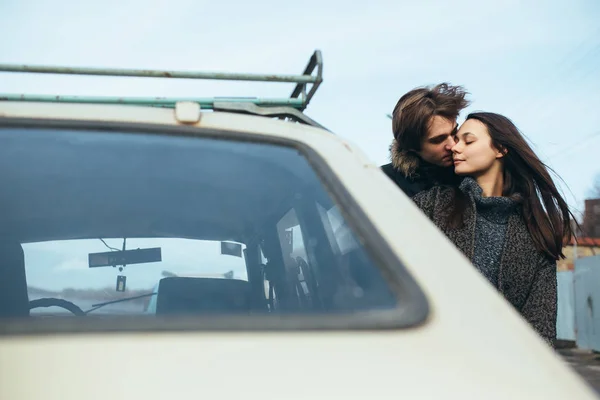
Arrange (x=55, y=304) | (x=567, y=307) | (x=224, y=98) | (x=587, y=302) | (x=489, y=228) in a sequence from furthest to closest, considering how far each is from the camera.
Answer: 1. (x=567, y=307)
2. (x=587, y=302)
3. (x=489, y=228)
4. (x=224, y=98)
5. (x=55, y=304)

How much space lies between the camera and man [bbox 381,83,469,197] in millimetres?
2955

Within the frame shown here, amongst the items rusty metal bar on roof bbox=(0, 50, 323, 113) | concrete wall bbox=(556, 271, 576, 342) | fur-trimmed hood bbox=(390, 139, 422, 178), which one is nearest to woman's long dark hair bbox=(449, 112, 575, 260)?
fur-trimmed hood bbox=(390, 139, 422, 178)

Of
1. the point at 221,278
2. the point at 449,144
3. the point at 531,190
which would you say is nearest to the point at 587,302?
the point at 449,144

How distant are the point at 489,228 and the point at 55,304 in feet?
→ 5.71

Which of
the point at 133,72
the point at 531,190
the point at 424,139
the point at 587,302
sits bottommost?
the point at 587,302

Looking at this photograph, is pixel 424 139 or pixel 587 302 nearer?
pixel 424 139

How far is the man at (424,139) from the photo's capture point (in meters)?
2.96

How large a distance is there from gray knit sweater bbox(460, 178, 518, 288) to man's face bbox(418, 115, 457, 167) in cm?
39

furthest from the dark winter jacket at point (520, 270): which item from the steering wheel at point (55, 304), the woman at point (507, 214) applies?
the steering wheel at point (55, 304)

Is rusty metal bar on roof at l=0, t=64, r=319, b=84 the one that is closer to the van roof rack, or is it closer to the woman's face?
the van roof rack

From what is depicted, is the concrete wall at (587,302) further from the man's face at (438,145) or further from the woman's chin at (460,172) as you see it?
the woman's chin at (460,172)

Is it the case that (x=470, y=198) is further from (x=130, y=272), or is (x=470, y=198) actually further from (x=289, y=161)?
(x=130, y=272)

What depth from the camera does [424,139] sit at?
9.75 ft

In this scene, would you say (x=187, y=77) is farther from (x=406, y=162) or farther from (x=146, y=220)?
(x=146, y=220)
